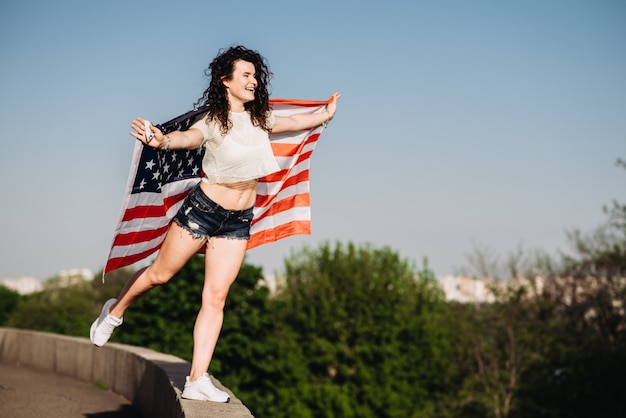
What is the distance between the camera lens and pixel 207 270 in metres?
4.87

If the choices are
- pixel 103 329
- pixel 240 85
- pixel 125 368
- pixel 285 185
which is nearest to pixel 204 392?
pixel 103 329

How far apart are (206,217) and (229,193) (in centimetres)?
19

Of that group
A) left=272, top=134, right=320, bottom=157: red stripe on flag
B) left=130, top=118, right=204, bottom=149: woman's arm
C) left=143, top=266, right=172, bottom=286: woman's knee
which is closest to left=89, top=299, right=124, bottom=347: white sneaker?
left=143, top=266, right=172, bottom=286: woman's knee

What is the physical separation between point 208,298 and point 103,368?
447 centimetres

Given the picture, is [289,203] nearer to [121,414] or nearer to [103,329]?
[103,329]

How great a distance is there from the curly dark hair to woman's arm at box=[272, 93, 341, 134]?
207 mm

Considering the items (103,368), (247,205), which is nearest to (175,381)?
(247,205)

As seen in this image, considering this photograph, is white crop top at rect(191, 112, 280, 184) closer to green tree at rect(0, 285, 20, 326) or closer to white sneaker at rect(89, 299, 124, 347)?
white sneaker at rect(89, 299, 124, 347)

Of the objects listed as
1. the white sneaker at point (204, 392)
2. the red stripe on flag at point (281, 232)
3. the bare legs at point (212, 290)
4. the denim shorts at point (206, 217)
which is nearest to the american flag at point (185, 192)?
the red stripe on flag at point (281, 232)

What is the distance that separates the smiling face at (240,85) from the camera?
478cm

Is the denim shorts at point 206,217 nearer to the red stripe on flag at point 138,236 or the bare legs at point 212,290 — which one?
the bare legs at point 212,290

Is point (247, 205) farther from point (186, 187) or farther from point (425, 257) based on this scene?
point (425, 257)

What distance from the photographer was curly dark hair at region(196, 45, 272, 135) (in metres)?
4.72

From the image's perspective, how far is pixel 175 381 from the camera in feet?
18.8
